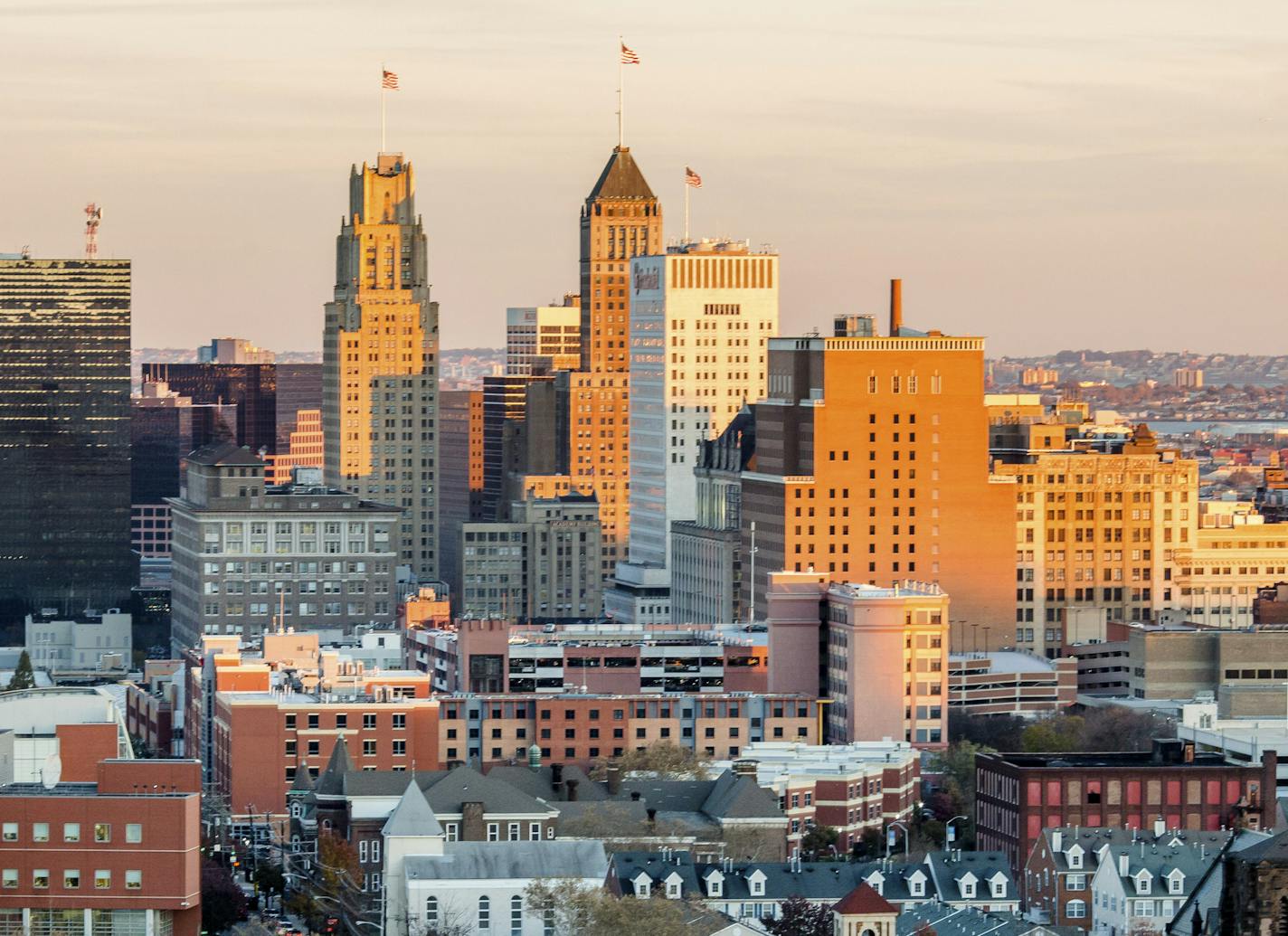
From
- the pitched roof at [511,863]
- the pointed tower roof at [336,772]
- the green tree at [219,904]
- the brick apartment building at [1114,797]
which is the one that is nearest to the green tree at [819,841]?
the brick apartment building at [1114,797]

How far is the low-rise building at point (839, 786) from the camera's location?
573ft

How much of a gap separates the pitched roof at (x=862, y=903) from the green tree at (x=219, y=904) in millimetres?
22685

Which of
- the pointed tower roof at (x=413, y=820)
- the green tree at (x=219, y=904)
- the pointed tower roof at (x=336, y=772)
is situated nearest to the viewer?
the green tree at (x=219, y=904)

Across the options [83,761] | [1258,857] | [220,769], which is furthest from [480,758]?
[1258,857]

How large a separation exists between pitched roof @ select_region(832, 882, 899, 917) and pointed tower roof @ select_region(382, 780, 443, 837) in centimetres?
1607

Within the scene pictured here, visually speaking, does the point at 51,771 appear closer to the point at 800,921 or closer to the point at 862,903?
the point at 800,921

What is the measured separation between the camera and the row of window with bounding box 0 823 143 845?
5192 inches

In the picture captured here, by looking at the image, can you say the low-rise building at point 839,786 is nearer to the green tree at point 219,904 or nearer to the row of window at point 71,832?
the green tree at point 219,904

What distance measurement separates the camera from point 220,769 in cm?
19312

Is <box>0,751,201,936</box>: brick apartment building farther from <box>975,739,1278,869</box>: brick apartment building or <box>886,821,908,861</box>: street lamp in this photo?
<box>975,739,1278,869</box>: brick apartment building

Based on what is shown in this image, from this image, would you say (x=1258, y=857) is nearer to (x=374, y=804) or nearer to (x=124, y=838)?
(x=124, y=838)

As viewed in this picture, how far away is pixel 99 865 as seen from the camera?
132 metres

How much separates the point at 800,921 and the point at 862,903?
2.41m

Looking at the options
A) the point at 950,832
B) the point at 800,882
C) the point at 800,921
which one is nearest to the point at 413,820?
the point at 800,882
